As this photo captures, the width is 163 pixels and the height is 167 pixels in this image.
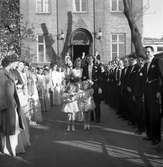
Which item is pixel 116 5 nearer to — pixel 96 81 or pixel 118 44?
pixel 118 44

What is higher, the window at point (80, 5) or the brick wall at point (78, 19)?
the window at point (80, 5)

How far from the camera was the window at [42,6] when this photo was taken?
3275cm

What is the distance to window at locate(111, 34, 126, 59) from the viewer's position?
3303cm

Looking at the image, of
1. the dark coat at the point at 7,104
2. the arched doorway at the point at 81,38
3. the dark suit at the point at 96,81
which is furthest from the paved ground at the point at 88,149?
the arched doorway at the point at 81,38

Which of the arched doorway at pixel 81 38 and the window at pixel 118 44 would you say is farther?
the window at pixel 118 44

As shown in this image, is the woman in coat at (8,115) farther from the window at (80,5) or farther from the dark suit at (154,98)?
the window at (80,5)

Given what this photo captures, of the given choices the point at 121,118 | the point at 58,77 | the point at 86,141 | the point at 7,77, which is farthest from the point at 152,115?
the point at 58,77

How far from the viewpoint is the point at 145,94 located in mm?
10125

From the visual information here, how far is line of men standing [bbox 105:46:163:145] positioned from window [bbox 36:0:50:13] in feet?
64.8

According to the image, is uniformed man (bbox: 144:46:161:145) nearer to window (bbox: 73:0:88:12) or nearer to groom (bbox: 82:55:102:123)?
groom (bbox: 82:55:102:123)

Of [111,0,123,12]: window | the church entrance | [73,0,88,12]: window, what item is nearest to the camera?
[73,0,88,12]: window

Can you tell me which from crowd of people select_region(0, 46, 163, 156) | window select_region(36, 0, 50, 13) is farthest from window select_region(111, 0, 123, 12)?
crowd of people select_region(0, 46, 163, 156)

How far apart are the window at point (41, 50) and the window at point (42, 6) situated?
1.96m

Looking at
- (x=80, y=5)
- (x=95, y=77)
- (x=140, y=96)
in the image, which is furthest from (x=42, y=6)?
(x=140, y=96)
